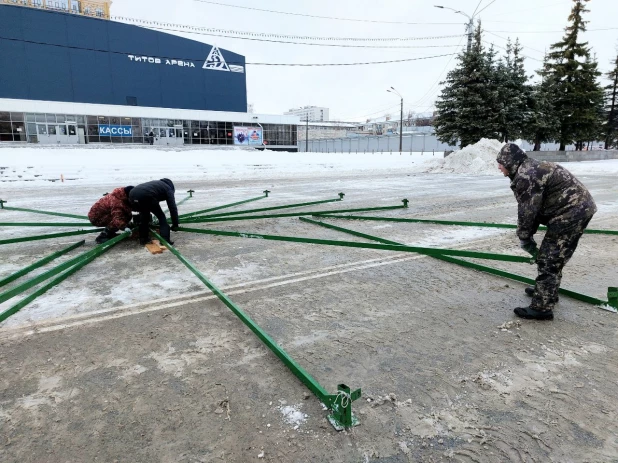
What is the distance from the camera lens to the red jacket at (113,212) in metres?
6.50

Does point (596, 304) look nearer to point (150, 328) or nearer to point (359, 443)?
point (359, 443)

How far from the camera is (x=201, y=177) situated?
1992cm

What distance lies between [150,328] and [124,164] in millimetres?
20995

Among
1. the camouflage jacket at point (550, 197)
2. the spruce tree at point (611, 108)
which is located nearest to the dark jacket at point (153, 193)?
the camouflage jacket at point (550, 197)

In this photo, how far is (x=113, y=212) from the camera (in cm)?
650

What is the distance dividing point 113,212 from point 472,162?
1997cm

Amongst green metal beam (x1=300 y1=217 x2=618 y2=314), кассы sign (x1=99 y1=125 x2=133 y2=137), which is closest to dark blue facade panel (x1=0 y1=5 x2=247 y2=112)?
кассы sign (x1=99 y1=125 x2=133 y2=137)

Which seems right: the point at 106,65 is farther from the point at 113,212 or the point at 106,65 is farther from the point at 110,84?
the point at 113,212

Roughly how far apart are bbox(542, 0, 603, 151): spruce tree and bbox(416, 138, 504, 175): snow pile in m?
16.5

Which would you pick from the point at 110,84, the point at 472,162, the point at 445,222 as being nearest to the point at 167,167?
the point at 472,162

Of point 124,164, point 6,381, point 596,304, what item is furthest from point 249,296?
point 124,164

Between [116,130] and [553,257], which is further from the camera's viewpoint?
[116,130]

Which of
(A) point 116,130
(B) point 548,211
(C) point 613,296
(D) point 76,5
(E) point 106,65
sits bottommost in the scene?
(C) point 613,296

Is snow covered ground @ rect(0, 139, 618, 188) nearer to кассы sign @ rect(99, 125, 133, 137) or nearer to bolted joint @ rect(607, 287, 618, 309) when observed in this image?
bolted joint @ rect(607, 287, 618, 309)
